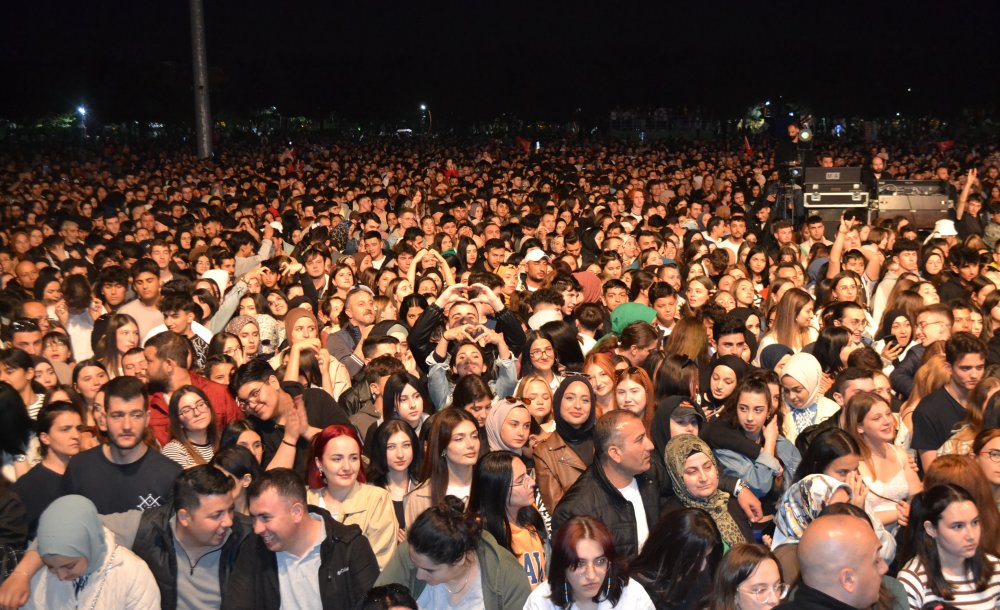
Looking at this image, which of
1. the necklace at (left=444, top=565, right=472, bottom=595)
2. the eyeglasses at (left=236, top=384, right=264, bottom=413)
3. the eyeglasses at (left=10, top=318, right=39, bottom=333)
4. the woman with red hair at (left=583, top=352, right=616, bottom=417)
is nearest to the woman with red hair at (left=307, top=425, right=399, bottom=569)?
the necklace at (left=444, top=565, right=472, bottom=595)

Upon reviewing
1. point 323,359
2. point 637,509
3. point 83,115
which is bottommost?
point 637,509

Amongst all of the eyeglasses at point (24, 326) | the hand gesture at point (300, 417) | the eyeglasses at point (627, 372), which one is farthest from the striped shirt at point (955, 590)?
the eyeglasses at point (24, 326)

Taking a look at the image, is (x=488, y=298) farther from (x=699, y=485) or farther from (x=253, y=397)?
(x=699, y=485)

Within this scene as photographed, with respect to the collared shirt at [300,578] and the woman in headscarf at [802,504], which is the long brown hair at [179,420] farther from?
the woman in headscarf at [802,504]

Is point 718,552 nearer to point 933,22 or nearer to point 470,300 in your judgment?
point 470,300

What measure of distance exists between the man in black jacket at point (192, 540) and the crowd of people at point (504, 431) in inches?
0.5

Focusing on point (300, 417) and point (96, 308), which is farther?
point (96, 308)

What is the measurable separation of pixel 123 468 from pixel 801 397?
150 inches

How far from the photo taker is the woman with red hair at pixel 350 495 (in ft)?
17.6

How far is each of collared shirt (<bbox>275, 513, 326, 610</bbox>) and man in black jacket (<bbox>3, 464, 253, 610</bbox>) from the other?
23 cm

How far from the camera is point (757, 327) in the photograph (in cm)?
911

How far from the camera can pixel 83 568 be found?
4.56 metres

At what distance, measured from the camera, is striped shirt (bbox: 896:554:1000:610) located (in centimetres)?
470

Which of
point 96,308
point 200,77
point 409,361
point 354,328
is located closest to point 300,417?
point 409,361
